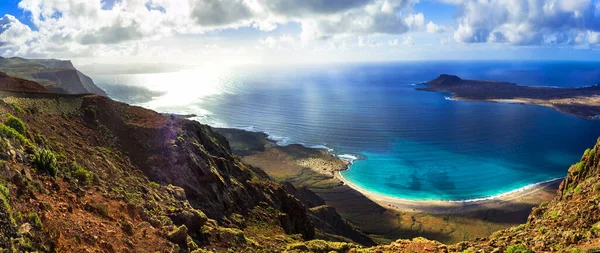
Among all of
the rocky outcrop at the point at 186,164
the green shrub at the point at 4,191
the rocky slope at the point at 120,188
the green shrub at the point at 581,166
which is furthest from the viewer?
the rocky outcrop at the point at 186,164

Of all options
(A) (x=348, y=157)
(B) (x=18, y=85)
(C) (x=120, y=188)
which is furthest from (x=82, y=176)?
(A) (x=348, y=157)

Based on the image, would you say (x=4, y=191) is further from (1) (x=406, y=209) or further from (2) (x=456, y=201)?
(2) (x=456, y=201)

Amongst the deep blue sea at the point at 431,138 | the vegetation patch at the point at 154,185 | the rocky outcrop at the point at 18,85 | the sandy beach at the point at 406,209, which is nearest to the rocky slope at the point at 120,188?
the vegetation patch at the point at 154,185

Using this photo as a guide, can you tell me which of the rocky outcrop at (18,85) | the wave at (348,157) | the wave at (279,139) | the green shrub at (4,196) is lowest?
the wave at (348,157)

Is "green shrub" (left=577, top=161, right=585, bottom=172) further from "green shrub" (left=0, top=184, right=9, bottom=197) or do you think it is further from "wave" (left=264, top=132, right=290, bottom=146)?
"wave" (left=264, top=132, right=290, bottom=146)

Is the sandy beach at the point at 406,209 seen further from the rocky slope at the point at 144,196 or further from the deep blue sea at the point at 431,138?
the rocky slope at the point at 144,196

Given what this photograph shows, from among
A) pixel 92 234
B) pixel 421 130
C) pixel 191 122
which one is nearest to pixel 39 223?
pixel 92 234

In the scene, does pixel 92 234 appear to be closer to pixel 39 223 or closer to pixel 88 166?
pixel 39 223
